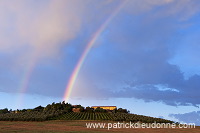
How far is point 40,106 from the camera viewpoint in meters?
142

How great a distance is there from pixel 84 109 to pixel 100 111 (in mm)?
10236

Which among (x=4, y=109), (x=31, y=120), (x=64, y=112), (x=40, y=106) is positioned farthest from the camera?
(x=4, y=109)

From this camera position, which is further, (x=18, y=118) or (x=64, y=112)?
(x=64, y=112)

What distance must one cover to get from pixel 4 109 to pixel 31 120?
83.4 m

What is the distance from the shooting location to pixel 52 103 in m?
131

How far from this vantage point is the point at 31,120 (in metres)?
80.2

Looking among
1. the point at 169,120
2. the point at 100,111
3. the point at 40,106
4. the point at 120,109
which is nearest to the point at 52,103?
the point at 40,106

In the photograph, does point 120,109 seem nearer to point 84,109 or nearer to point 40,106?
point 84,109

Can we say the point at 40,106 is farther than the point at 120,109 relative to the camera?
Yes

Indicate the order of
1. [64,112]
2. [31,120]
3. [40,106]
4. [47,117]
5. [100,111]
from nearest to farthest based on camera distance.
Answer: [31,120], [47,117], [64,112], [100,111], [40,106]

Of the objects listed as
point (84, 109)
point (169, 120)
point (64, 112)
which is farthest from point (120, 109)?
point (169, 120)

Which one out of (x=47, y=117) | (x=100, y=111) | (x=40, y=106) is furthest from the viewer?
(x=40, y=106)

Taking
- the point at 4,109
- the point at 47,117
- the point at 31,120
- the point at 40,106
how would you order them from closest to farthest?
the point at 31,120, the point at 47,117, the point at 40,106, the point at 4,109

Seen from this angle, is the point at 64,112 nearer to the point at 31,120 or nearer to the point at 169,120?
the point at 31,120
